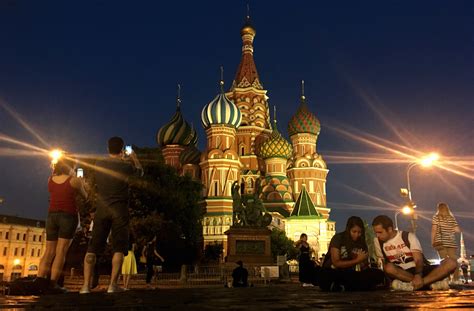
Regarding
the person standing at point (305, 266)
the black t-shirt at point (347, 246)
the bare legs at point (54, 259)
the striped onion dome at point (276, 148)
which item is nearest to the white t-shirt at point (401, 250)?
the black t-shirt at point (347, 246)

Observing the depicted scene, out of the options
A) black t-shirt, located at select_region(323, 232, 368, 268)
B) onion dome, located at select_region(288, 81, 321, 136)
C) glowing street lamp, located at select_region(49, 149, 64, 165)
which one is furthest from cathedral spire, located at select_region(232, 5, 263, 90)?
black t-shirt, located at select_region(323, 232, 368, 268)

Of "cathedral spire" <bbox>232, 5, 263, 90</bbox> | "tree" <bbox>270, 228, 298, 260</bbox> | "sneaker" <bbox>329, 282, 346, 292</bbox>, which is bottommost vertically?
"sneaker" <bbox>329, 282, 346, 292</bbox>

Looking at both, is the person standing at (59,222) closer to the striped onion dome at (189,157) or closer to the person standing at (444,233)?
the person standing at (444,233)

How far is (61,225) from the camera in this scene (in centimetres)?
680

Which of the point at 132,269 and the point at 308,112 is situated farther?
the point at 308,112

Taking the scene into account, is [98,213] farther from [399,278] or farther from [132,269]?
[132,269]

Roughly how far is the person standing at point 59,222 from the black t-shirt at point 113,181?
0.67 meters

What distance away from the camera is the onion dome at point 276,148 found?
64.6 metres

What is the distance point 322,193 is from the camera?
64750 millimetres

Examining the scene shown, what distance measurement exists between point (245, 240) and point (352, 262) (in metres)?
22.5

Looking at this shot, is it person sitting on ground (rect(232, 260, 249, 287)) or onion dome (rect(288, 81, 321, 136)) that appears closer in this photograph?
person sitting on ground (rect(232, 260, 249, 287))

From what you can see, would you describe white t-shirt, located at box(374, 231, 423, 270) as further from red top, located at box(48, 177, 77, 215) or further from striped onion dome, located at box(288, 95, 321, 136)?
striped onion dome, located at box(288, 95, 321, 136)

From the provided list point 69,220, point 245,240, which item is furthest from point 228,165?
point 69,220

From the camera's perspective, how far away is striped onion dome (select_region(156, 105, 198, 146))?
2699 inches
